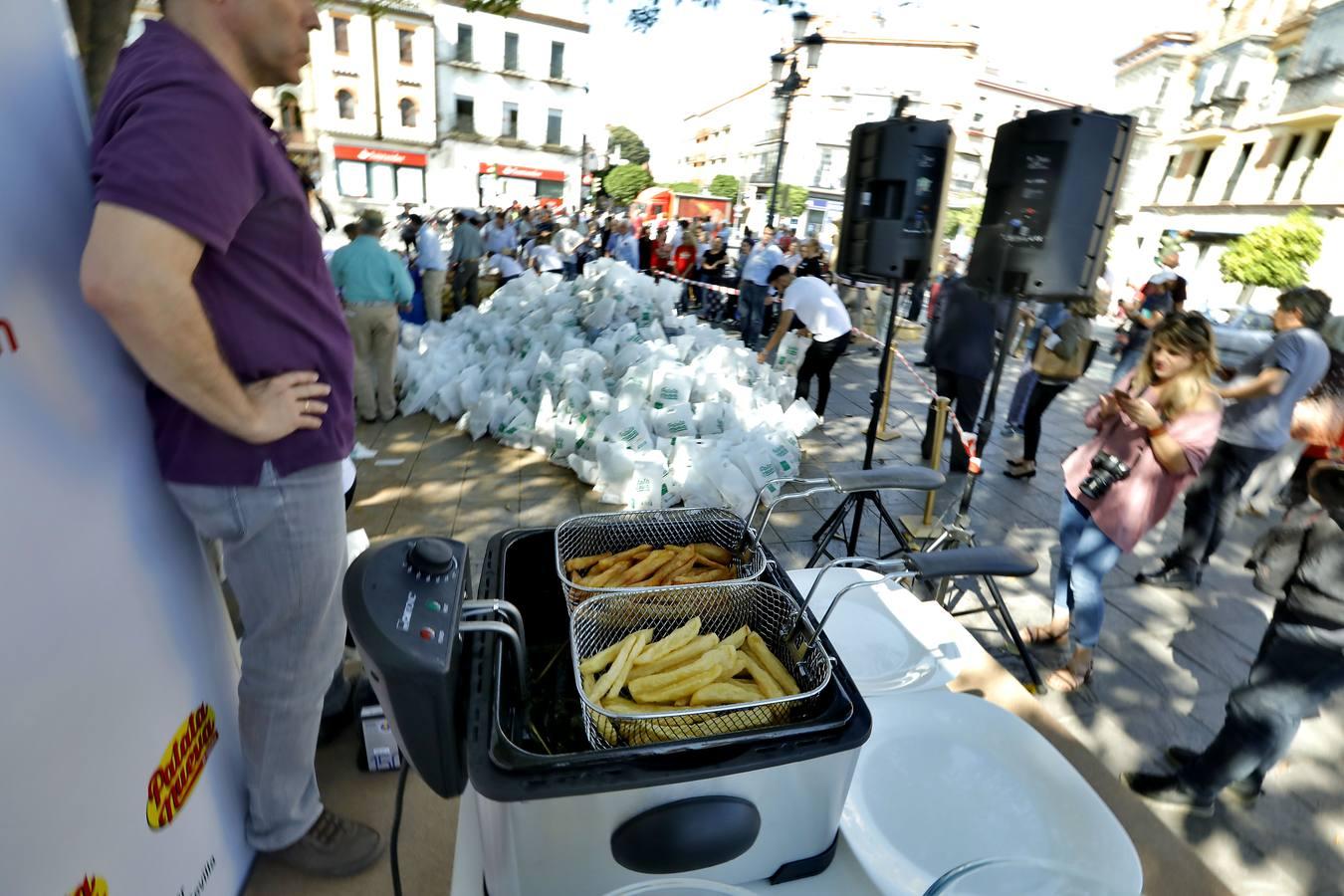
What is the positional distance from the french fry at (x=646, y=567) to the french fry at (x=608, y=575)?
2 cm

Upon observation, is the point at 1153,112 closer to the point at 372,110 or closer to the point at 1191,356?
the point at 1191,356

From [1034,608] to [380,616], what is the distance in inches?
160

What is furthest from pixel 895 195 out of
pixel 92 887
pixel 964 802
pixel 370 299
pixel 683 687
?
pixel 92 887

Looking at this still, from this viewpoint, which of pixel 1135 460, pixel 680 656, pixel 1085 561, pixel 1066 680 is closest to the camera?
pixel 680 656

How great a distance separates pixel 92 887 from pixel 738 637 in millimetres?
1196

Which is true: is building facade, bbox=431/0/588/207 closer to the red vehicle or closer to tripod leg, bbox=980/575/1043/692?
the red vehicle

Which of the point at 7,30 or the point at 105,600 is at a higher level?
the point at 7,30

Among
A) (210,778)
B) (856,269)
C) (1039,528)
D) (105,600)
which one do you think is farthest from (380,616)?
(1039,528)

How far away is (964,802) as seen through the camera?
129cm

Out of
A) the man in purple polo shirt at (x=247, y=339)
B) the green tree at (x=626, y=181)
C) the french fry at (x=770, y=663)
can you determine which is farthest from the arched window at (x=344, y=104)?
the french fry at (x=770, y=663)

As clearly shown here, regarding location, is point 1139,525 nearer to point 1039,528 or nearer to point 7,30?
point 1039,528

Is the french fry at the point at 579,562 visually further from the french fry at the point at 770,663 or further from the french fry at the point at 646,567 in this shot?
the french fry at the point at 770,663

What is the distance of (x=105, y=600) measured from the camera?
1069 millimetres

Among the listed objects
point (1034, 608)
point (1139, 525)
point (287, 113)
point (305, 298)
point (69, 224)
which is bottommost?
point (1034, 608)
